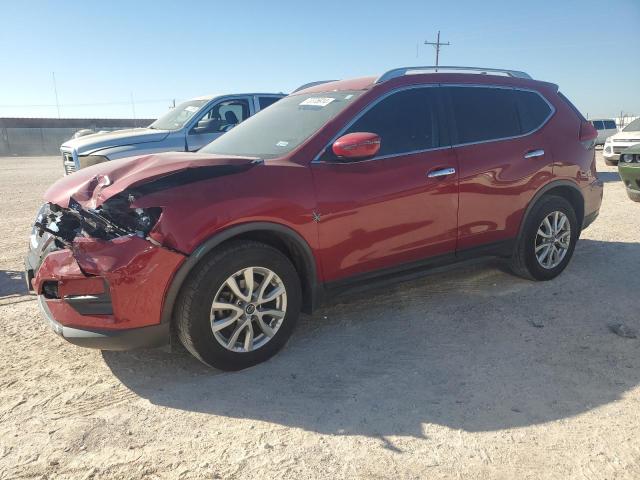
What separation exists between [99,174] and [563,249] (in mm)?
4222

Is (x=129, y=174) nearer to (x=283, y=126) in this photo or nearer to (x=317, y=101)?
(x=283, y=126)

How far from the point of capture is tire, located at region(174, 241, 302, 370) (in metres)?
2.99

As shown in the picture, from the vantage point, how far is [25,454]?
97.7 inches

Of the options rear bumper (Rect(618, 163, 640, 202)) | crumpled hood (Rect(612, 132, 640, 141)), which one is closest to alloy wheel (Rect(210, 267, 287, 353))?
rear bumper (Rect(618, 163, 640, 202))

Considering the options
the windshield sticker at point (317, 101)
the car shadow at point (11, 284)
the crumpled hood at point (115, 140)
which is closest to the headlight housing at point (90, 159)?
the crumpled hood at point (115, 140)

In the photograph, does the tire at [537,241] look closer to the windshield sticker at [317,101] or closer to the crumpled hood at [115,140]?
the windshield sticker at [317,101]

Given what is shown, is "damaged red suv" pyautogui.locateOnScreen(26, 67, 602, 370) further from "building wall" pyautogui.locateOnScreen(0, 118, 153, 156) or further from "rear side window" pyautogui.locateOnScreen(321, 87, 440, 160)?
"building wall" pyautogui.locateOnScreen(0, 118, 153, 156)

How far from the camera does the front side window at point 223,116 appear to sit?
28.1 ft

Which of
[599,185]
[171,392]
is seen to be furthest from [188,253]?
[599,185]

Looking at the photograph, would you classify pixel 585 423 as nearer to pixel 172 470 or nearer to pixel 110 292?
pixel 172 470

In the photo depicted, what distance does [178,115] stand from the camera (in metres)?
9.04

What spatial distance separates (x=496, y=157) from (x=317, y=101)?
1.60 meters

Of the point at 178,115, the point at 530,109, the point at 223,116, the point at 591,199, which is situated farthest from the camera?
the point at 178,115

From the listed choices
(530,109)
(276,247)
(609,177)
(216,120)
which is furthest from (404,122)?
(609,177)
